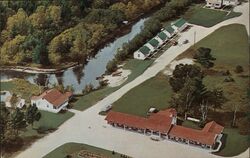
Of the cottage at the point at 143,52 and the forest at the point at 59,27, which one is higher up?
the forest at the point at 59,27

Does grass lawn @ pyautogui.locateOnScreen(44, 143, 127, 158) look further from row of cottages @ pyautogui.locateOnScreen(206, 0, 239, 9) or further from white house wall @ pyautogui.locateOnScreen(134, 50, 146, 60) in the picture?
row of cottages @ pyautogui.locateOnScreen(206, 0, 239, 9)

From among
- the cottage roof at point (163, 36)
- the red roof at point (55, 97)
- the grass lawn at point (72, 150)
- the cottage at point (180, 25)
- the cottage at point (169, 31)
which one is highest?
the cottage at point (180, 25)

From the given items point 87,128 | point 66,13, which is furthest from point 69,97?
point 66,13

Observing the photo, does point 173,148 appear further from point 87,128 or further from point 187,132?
point 87,128

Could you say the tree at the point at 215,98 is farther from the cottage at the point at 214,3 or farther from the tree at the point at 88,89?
the tree at the point at 88,89

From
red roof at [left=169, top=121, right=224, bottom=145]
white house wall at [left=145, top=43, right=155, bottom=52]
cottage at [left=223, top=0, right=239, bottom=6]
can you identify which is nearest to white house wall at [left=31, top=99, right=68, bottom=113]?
white house wall at [left=145, top=43, right=155, bottom=52]

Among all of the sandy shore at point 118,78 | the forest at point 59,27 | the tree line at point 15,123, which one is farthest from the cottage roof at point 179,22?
the tree line at point 15,123
